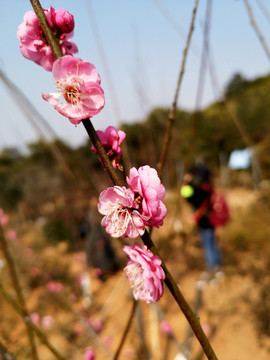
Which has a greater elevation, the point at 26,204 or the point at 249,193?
the point at 26,204

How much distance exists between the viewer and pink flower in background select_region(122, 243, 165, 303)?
1.11 feet

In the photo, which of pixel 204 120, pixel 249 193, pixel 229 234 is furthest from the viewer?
pixel 204 120

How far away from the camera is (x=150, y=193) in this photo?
33 cm

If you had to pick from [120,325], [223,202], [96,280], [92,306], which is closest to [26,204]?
[96,280]

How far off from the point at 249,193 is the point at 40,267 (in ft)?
19.0

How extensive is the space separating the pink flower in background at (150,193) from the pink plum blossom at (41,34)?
0.19 m

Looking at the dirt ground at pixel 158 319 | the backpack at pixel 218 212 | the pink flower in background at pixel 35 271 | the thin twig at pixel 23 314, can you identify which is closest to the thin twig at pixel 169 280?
the thin twig at pixel 23 314

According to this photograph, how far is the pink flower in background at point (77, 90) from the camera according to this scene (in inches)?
12.9

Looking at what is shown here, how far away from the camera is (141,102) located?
5.26 feet

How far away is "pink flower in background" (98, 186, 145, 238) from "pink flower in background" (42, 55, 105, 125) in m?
0.10

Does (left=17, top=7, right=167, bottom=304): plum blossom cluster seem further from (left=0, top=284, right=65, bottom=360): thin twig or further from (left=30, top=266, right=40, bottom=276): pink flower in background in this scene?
(left=30, top=266, right=40, bottom=276): pink flower in background

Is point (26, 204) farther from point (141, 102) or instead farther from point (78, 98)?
point (78, 98)

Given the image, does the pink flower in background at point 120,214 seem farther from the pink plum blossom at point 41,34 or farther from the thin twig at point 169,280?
the pink plum blossom at point 41,34

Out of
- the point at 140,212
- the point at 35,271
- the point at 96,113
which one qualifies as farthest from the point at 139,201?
the point at 35,271
